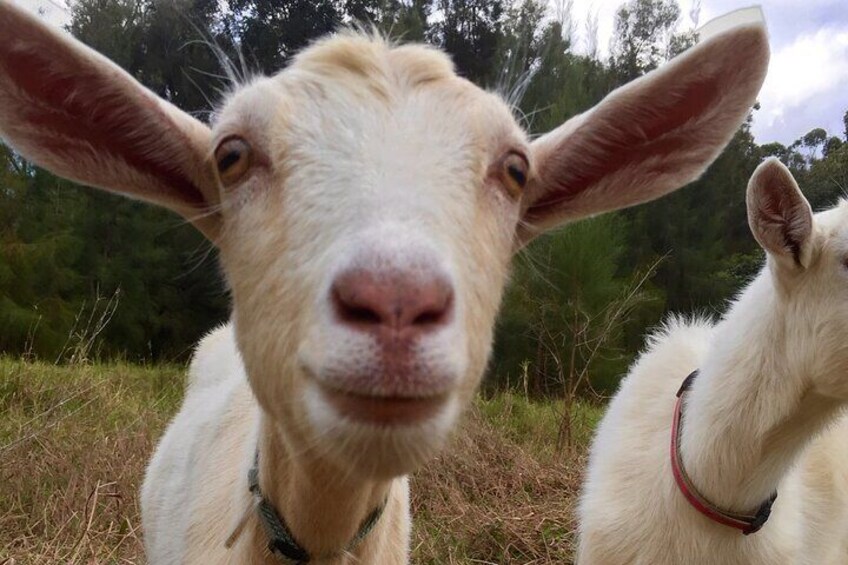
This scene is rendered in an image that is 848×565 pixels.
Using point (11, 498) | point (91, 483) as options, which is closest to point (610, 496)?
point (91, 483)

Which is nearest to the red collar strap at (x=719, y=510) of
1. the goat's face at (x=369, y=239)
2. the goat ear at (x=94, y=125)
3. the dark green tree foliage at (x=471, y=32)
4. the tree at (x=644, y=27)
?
the goat's face at (x=369, y=239)

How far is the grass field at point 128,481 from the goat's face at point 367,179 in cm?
184

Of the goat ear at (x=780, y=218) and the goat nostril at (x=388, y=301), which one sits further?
the goat ear at (x=780, y=218)

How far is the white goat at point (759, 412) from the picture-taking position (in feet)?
11.3

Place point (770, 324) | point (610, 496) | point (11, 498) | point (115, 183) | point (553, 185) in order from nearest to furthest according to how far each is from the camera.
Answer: point (115, 183) < point (553, 185) < point (770, 324) < point (610, 496) < point (11, 498)

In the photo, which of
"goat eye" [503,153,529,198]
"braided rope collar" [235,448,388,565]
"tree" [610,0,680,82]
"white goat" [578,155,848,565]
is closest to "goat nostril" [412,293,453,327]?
"goat eye" [503,153,529,198]

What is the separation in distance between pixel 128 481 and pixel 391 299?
13.3 ft

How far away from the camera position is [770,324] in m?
3.62

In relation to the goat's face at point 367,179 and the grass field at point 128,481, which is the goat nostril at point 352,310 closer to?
the goat's face at point 367,179

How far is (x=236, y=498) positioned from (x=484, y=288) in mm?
1098

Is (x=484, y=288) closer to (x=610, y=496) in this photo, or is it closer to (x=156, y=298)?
(x=610, y=496)

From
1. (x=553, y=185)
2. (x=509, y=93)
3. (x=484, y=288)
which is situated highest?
(x=509, y=93)

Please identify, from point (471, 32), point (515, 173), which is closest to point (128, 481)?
point (515, 173)

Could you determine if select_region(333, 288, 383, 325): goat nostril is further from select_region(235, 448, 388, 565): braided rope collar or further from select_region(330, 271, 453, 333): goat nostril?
select_region(235, 448, 388, 565): braided rope collar
